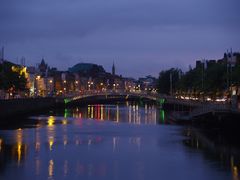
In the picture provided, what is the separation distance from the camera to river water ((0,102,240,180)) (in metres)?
37.6

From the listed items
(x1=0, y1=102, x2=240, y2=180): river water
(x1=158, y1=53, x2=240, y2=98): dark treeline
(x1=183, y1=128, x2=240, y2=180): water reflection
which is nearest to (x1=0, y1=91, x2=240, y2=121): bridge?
(x1=183, y1=128, x2=240, y2=180): water reflection

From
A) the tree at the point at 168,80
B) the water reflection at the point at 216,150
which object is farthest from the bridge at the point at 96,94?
the tree at the point at 168,80

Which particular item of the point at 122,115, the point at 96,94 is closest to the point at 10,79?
the point at 122,115

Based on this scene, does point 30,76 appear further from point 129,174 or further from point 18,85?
point 129,174

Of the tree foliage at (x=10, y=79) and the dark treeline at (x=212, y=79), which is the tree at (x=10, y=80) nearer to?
the tree foliage at (x=10, y=79)

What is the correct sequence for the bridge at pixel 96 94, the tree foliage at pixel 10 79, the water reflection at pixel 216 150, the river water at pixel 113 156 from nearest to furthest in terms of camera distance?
the river water at pixel 113 156
the water reflection at pixel 216 150
the bridge at pixel 96 94
the tree foliage at pixel 10 79

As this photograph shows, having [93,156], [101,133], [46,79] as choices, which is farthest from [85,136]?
[46,79]

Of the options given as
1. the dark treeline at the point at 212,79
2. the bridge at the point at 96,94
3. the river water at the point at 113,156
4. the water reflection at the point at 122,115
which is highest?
the dark treeline at the point at 212,79

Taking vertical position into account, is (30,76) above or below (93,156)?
above

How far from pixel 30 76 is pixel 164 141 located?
123 meters

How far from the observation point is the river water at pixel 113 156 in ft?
123

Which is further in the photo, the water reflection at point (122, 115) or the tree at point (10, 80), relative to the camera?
the tree at point (10, 80)

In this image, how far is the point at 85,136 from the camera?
58656 mm

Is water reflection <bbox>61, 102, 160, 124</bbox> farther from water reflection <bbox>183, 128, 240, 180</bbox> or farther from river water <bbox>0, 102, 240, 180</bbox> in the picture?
water reflection <bbox>183, 128, 240, 180</bbox>
